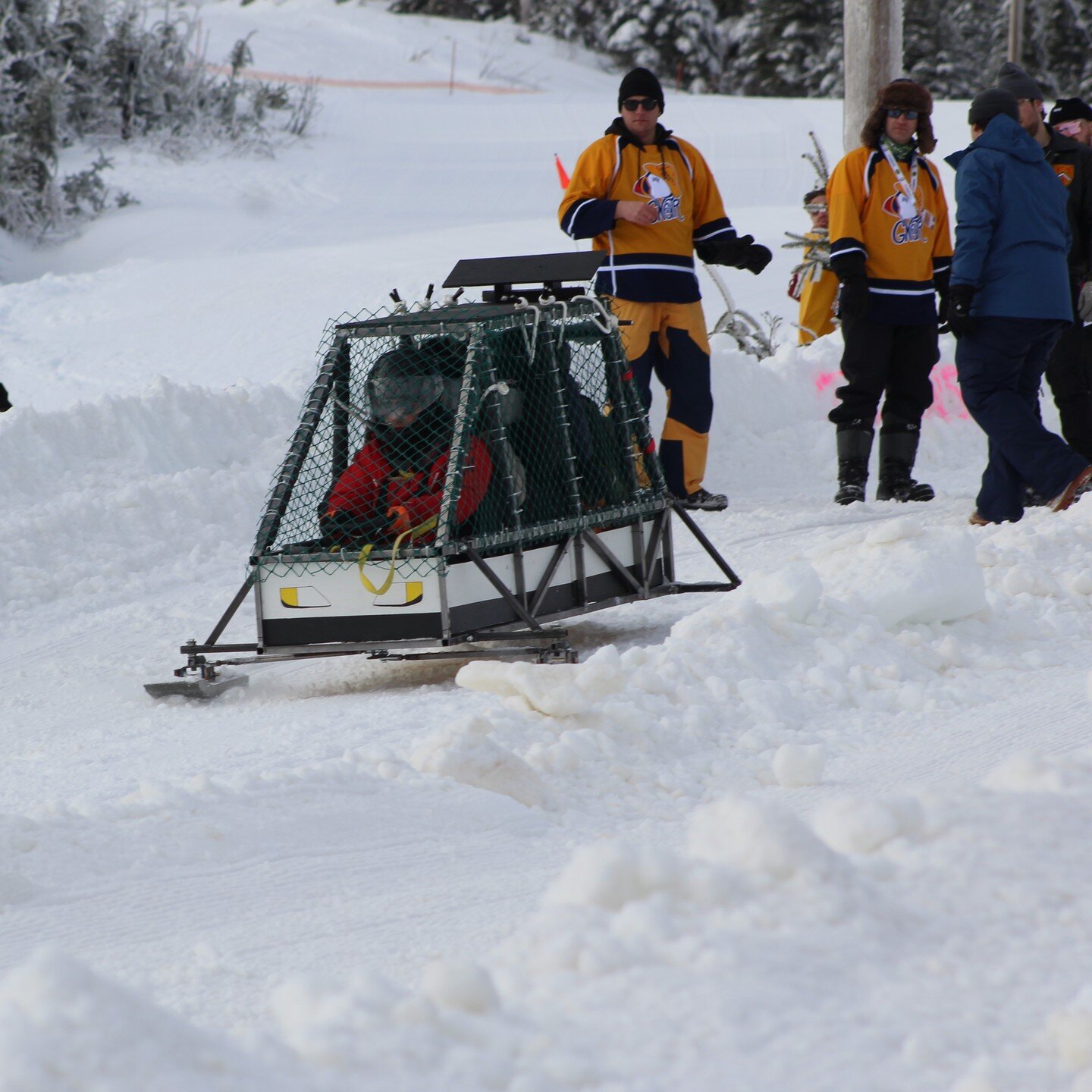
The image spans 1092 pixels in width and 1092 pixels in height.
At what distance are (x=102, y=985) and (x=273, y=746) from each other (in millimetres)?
2469

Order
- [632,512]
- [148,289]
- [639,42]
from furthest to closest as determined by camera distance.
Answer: [639,42], [148,289], [632,512]

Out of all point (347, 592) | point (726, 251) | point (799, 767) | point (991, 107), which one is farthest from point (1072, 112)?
point (799, 767)

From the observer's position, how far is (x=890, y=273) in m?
7.84

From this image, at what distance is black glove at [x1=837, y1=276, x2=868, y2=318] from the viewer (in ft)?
25.3

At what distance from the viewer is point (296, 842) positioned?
336 cm

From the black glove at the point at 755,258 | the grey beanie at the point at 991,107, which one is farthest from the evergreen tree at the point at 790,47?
the grey beanie at the point at 991,107

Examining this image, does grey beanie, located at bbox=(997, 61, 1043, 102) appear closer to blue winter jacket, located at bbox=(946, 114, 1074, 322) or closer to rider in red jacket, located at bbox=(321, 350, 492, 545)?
blue winter jacket, located at bbox=(946, 114, 1074, 322)

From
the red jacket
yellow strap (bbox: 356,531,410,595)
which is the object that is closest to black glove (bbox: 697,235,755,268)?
the red jacket

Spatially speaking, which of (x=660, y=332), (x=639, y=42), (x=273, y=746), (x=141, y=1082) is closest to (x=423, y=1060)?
(x=141, y=1082)

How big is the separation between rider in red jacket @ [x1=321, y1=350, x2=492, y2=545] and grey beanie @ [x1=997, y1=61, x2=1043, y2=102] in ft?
11.4

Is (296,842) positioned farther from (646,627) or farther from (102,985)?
(646,627)

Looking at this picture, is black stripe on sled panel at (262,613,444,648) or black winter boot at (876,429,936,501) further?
black winter boot at (876,429,936,501)

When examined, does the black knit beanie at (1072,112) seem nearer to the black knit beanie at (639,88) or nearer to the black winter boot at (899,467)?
the black winter boot at (899,467)

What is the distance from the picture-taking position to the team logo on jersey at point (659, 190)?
7.97 meters
